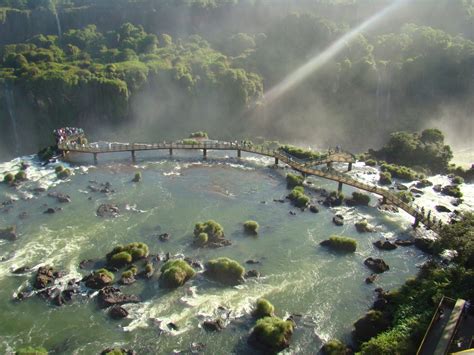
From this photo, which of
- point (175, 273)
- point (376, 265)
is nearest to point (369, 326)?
point (376, 265)

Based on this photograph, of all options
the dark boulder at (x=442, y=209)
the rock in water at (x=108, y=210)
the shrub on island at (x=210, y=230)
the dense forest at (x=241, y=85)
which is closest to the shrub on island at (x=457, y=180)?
the dark boulder at (x=442, y=209)

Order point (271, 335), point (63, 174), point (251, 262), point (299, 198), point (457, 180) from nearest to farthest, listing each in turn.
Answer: point (271, 335), point (251, 262), point (299, 198), point (457, 180), point (63, 174)

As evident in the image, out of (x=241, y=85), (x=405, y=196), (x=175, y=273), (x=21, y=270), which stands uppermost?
(x=241, y=85)

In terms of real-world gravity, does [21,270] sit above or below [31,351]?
below

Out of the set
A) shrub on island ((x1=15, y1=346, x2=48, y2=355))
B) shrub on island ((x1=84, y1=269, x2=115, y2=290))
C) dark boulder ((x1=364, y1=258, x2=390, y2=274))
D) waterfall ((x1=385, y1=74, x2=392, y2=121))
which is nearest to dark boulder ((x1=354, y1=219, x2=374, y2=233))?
dark boulder ((x1=364, y1=258, x2=390, y2=274))

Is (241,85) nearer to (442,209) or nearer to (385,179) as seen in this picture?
(385,179)

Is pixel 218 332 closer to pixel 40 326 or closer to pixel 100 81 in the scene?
pixel 40 326

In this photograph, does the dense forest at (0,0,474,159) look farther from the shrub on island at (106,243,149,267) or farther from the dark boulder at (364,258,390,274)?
the shrub on island at (106,243,149,267)
